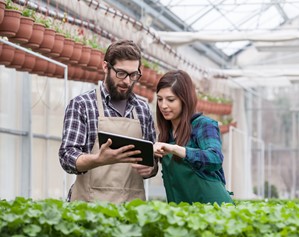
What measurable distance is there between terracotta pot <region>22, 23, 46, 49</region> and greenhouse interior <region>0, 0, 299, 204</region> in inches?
0.9

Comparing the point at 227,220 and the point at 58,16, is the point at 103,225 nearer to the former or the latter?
the point at 227,220

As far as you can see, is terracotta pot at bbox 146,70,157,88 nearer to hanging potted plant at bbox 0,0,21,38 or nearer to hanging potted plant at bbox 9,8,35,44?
hanging potted plant at bbox 9,8,35,44

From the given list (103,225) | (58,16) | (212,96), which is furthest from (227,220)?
(212,96)

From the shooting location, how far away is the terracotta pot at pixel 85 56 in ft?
25.2

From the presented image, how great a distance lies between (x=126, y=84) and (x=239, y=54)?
1859cm

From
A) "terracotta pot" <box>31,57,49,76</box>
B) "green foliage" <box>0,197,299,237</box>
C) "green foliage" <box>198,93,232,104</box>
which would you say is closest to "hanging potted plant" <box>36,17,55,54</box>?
"terracotta pot" <box>31,57,49,76</box>

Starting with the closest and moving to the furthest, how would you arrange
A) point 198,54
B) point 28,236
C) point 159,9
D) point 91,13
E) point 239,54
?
point 28,236 → point 91,13 → point 159,9 → point 198,54 → point 239,54

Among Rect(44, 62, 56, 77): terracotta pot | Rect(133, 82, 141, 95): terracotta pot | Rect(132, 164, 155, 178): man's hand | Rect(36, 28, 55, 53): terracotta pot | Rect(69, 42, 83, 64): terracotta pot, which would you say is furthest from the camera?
Result: Rect(133, 82, 141, 95): terracotta pot

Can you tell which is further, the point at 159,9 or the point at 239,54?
the point at 239,54

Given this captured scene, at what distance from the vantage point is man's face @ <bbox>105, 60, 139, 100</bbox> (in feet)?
11.8

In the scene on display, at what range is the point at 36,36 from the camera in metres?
6.55

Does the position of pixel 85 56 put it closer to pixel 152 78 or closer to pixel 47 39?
pixel 47 39

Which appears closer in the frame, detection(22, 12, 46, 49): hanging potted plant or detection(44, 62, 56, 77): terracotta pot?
detection(22, 12, 46, 49): hanging potted plant

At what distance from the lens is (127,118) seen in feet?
12.3
